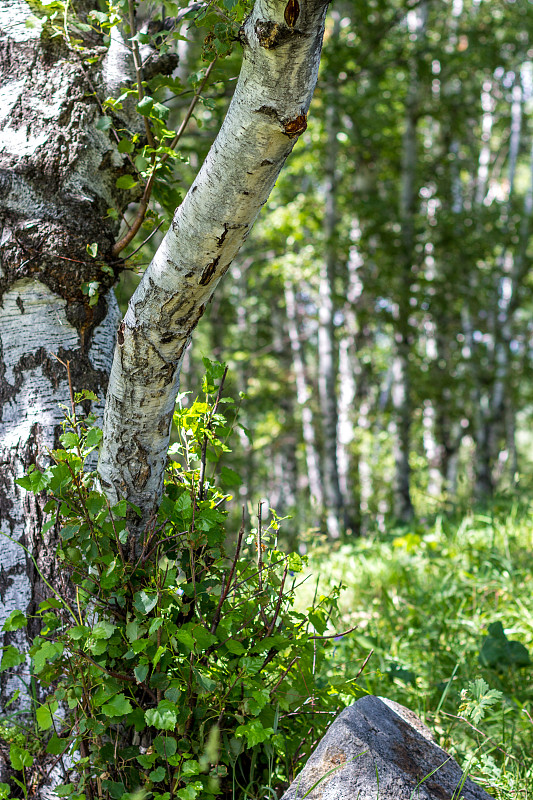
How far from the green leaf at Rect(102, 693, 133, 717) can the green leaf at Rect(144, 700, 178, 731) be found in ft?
0.19

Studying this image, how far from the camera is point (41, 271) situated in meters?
2.04

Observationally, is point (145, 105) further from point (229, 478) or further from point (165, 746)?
point (165, 746)

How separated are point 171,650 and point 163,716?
0.54ft

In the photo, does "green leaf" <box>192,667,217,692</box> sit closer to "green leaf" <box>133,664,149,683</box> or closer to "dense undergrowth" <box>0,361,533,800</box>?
"dense undergrowth" <box>0,361,533,800</box>

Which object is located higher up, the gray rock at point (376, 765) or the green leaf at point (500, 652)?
the gray rock at point (376, 765)

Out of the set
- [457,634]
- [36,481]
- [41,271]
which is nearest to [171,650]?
[36,481]

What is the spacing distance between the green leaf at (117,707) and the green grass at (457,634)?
948 millimetres

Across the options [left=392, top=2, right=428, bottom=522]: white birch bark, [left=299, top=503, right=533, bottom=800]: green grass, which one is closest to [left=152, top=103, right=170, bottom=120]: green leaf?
[left=299, top=503, right=533, bottom=800]: green grass

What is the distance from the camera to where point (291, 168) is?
8.72 m

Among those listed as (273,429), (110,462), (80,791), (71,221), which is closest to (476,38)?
(273,429)

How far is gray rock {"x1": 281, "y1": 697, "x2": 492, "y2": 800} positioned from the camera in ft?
5.03

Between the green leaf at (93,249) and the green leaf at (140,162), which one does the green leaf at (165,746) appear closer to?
the green leaf at (93,249)

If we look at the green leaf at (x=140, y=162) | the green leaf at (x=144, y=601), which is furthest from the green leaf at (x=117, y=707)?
the green leaf at (x=140, y=162)

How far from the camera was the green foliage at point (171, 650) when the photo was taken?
154 centimetres
